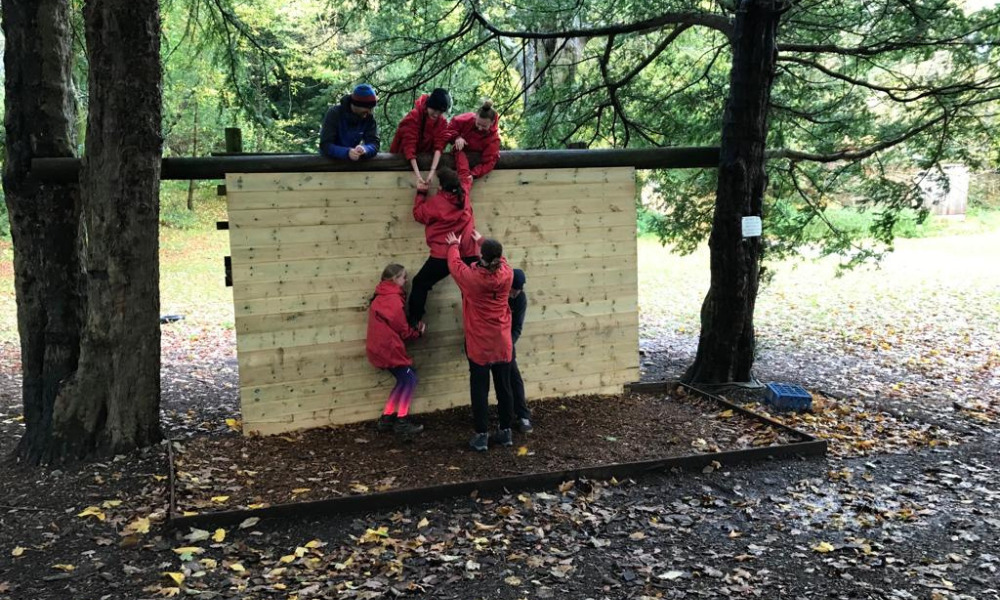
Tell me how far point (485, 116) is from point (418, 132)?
65 centimetres

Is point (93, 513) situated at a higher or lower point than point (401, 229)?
lower

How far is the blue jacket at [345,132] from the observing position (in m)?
6.25

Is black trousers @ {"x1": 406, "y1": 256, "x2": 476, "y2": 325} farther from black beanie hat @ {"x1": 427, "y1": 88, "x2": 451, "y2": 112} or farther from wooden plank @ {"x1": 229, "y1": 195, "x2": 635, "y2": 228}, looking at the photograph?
black beanie hat @ {"x1": 427, "y1": 88, "x2": 451, "y2": 112}

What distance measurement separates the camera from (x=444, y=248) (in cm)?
634

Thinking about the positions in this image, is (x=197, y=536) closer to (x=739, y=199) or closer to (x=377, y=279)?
(x=377, y=279)

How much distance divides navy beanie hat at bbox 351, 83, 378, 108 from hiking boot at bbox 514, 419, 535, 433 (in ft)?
10.5

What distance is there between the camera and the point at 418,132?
21.2ft

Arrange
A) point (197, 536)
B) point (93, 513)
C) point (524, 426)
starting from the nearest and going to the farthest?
point (197, 536) → point (93, 513) → point (524, 426)

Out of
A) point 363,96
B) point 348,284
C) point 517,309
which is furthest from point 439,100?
point 517,309

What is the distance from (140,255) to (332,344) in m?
1.78

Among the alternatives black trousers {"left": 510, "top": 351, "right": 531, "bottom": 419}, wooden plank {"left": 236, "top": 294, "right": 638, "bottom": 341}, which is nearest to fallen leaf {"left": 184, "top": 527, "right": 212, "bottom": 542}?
wooden plank {"left": 236, "top": 294, "right": 638, "bottom": 341}

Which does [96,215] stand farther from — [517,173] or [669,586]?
[669,586]

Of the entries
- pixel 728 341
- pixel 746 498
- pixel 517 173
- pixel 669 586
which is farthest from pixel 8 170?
pixel 728 341

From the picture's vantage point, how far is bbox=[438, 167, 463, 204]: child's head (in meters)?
6.19
